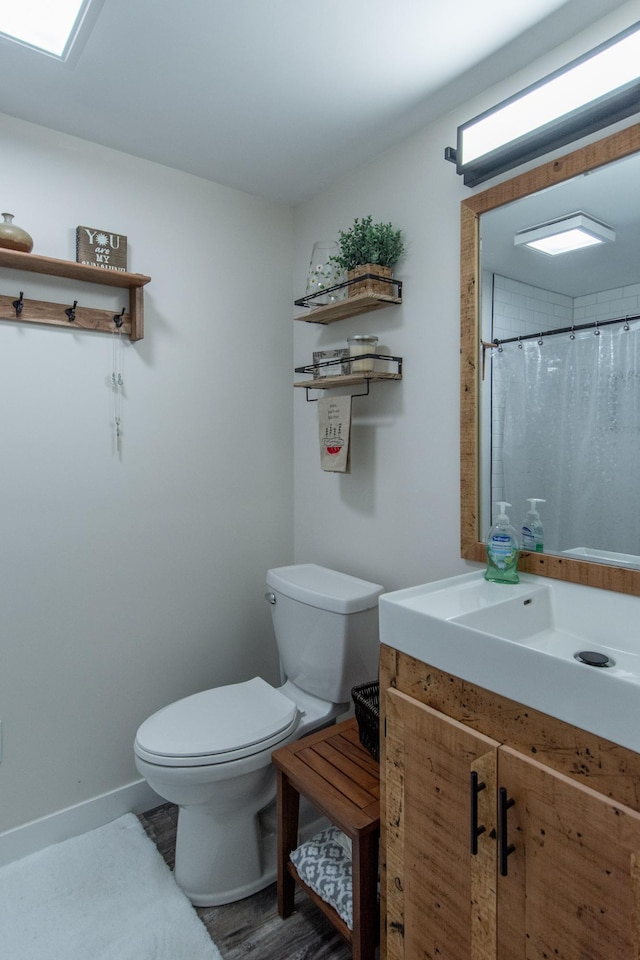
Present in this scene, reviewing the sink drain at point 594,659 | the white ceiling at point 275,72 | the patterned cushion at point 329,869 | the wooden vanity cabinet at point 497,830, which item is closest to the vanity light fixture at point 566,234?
the white ceiling at point 275,72

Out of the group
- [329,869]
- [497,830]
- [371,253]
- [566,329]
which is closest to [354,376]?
[371,253]

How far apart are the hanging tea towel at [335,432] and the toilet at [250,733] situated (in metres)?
0.43

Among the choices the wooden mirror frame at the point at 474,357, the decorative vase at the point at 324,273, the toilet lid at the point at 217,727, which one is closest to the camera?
the wooden mirror frame at the point at 474,357

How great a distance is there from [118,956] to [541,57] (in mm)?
2624

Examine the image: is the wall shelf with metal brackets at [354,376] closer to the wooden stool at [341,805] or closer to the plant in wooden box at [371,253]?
the plant in wooden box at [371,253]

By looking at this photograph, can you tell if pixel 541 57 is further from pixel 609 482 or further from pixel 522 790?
pixel 522 790

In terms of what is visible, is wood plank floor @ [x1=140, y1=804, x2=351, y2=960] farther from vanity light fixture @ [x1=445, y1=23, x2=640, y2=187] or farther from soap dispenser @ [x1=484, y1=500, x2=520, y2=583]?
vanity light fixture @ [x1=445, y1=23, x2=640, y2=187]

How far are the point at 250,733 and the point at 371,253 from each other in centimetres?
159

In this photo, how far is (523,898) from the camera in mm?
940

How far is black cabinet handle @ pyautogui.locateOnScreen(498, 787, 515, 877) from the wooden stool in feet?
1.36

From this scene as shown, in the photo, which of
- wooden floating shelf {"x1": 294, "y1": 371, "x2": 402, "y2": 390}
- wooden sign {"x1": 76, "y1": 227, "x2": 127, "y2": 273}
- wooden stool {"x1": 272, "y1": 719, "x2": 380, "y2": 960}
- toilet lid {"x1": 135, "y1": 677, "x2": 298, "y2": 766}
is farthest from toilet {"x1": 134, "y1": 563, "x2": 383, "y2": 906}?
wooden sign {"x1": 76, "y1": 227, "x2": 127, "y2": 273}

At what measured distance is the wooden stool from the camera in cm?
129

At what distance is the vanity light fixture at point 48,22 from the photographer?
128 centimetres

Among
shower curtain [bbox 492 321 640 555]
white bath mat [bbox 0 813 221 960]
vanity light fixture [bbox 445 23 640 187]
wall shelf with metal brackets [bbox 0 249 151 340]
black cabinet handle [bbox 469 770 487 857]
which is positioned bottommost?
white bath mat [bbox 0 813 221 960]
